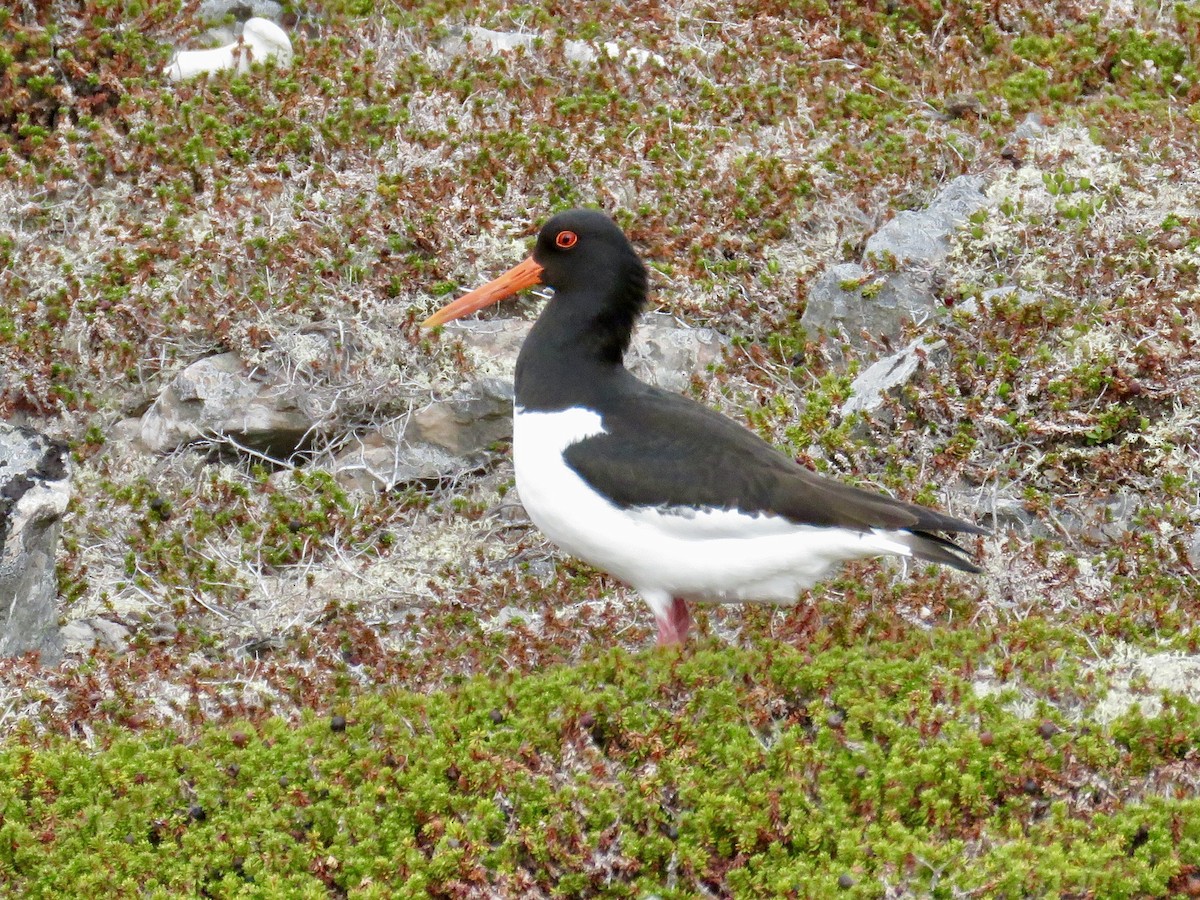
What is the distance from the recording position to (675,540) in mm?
7516

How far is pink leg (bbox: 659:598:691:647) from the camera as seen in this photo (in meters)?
7.84

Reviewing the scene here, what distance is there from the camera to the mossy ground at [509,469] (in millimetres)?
6105

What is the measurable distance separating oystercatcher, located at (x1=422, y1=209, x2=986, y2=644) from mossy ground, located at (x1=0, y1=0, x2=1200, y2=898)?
43cm

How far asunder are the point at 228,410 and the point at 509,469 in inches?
81.7

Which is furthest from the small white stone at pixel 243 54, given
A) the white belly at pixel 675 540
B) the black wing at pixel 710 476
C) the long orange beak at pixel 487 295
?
the black wing at pixel 710 476

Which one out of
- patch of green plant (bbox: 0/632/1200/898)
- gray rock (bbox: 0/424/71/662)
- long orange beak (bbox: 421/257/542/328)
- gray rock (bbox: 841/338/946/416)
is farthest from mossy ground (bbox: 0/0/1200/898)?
long orange beak (bbox: 421/257/542/328)

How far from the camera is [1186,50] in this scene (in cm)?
1345

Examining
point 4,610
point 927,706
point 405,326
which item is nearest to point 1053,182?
point 405,326

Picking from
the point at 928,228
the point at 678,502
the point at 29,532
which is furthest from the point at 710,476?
the point at 928,228

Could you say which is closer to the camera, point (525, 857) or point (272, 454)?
point (525, 857)

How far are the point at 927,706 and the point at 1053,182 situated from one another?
594cm

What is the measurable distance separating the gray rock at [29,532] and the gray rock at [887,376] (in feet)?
16.1

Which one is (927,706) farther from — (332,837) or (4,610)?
(4,610)

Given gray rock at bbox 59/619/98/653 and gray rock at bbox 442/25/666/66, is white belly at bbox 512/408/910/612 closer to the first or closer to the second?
gray rock at bbox 59/619/98/653
